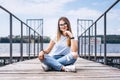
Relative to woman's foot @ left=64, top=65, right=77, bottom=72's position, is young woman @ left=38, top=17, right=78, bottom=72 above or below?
above

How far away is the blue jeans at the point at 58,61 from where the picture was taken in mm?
5191

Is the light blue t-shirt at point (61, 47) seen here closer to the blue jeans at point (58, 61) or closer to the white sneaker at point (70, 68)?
the blue jeans at point (58, 61)

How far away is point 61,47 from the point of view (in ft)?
17.5

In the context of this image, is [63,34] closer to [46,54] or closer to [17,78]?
[46,54]

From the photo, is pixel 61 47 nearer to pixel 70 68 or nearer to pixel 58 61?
pixel 58 61

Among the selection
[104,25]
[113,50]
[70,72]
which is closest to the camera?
[70,72]

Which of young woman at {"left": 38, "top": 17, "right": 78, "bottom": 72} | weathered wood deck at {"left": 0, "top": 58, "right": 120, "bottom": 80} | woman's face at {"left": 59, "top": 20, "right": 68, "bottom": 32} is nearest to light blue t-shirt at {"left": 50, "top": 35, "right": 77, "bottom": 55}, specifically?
young woman at {"left": 38, "top": 17, "right": 78, "bottom": 72}

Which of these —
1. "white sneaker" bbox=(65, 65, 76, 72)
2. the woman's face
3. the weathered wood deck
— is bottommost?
the weathered wood deck

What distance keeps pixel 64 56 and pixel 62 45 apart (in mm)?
152

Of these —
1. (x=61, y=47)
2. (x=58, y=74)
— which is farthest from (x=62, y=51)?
(x=58, y=74)

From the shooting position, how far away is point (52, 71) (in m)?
5.23

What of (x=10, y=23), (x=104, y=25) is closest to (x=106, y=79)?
(x=104, y=25)

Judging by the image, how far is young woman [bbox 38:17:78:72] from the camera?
17.0ft

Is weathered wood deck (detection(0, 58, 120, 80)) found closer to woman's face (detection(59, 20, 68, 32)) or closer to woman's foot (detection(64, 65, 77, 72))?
woman's foot (detection(64, 65, 77, 72))
